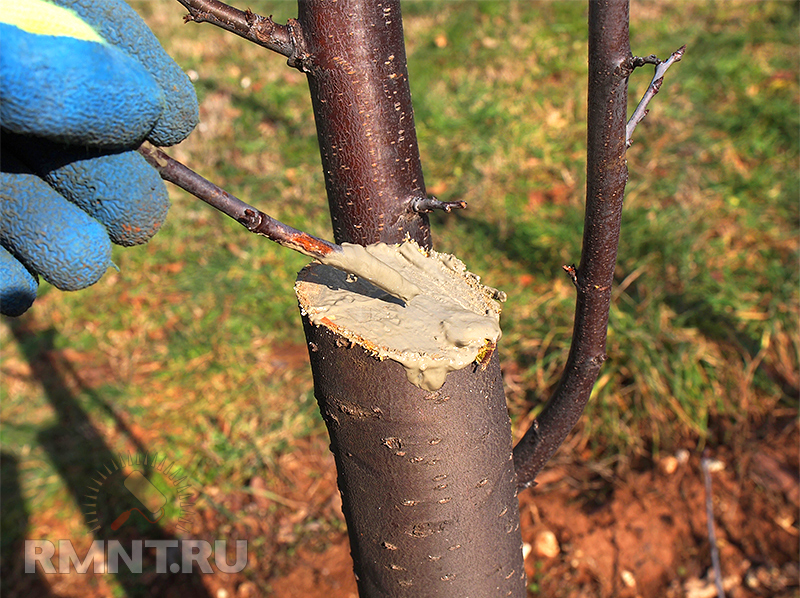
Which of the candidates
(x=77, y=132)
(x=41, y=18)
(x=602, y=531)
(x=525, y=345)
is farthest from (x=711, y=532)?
(x=41, y=18)

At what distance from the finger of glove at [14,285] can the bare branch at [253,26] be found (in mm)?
547

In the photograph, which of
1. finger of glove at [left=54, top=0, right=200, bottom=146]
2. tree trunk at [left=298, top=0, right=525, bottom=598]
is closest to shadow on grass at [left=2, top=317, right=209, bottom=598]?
tree trunk at [left=298, top=0, right=525, bottom=598]

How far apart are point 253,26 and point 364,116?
0.25 m

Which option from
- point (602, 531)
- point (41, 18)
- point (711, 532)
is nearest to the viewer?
point (41, 18)

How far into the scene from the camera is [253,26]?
1.09 metres

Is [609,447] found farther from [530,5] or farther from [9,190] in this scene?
[530,5]

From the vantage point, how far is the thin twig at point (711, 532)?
2135 millimetres

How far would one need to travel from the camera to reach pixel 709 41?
173 inches

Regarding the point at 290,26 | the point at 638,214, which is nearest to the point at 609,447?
the point at 638,214

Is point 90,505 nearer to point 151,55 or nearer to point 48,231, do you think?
point 48,231

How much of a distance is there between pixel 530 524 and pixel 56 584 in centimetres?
190

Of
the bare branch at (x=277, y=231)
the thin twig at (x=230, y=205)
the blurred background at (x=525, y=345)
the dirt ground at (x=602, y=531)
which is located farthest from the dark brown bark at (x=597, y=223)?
the blurred background at (x=525, y=345)

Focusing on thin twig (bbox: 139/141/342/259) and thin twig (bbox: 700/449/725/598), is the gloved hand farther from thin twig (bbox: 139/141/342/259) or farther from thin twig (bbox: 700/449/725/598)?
thin twig (bbox: 700/449/725/598)

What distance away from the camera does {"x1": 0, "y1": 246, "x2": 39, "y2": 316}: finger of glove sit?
3.69ft
